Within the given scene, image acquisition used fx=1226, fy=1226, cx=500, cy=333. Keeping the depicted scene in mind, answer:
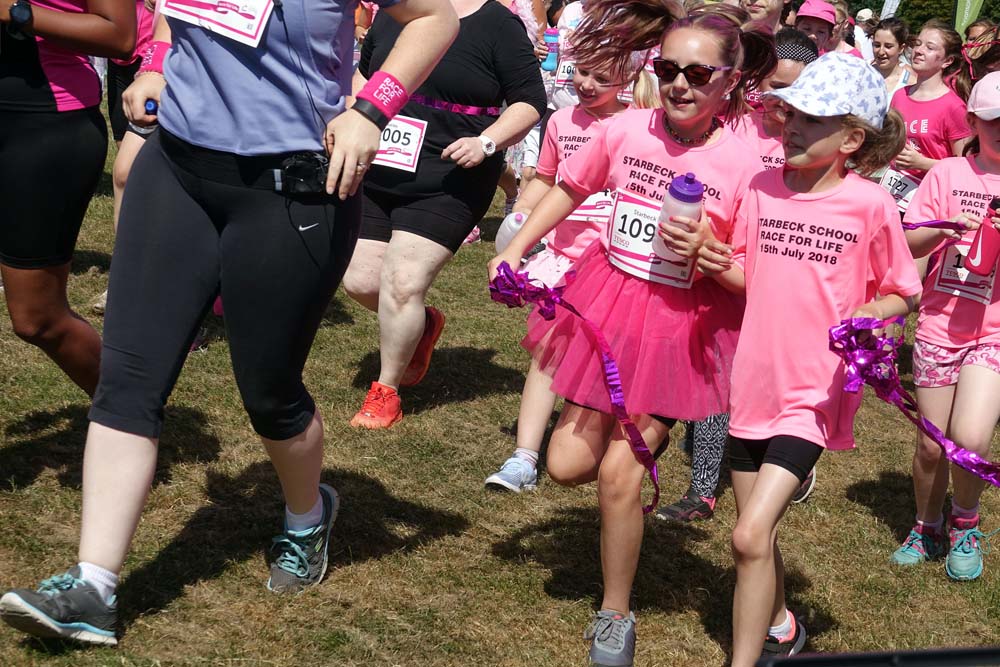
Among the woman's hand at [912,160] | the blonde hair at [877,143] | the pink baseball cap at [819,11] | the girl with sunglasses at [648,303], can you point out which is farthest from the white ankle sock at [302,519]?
the pink baseball cap at [819,11]

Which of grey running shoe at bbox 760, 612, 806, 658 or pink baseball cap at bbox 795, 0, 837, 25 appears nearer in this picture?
grey running shoe at bbox 760, 612, 806, 658

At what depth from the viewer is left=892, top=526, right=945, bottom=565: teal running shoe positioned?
190 inches

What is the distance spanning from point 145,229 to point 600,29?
1.75m

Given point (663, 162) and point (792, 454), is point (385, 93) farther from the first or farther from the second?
point (792, 454)

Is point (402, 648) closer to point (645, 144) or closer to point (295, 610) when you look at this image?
point (295, 610)

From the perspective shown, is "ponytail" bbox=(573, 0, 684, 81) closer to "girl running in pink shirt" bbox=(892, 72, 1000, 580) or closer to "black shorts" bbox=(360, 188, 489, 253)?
"girl running in pink shirt" bbox=(892, 72, 1000, 580)

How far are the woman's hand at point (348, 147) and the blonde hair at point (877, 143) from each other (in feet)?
4.48

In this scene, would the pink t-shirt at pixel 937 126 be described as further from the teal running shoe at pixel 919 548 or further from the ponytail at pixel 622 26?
the ponytail at pixel 622 26

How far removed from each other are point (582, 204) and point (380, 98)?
A: 206 centimetres

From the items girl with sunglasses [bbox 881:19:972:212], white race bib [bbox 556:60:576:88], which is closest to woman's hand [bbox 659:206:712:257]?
girl with sunglasses [bbox 881:19:972:212]

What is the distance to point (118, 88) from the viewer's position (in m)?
7.20

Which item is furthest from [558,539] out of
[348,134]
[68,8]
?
[68,8]

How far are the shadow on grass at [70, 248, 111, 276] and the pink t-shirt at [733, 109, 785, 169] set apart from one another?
451 cm

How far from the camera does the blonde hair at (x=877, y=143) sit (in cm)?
351
